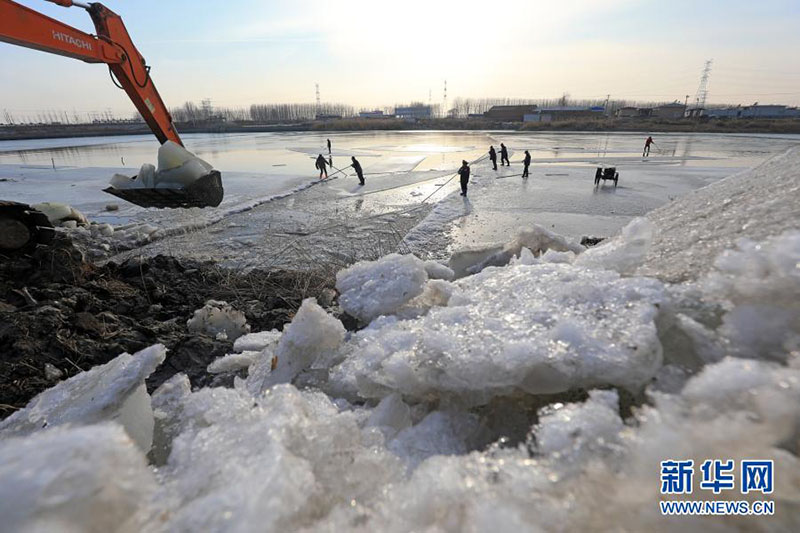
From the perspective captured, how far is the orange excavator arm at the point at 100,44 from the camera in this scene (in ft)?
16.4

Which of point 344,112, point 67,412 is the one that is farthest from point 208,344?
point 344,112

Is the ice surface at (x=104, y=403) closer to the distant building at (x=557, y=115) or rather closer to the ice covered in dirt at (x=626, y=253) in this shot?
the ice covered in dirt at (x=626, y=253)

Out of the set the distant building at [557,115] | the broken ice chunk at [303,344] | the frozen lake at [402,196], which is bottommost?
the frozen lake at [402,196]

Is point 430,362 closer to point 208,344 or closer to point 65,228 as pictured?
point 208,344

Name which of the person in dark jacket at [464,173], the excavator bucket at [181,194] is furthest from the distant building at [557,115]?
the excavator bucket at [181,194]

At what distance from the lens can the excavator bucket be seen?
20.0 ft

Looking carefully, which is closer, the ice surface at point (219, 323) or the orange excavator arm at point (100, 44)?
the ice surface at point (219, 323)

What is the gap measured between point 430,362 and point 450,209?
8.89 metres

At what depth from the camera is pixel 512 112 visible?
7300cm

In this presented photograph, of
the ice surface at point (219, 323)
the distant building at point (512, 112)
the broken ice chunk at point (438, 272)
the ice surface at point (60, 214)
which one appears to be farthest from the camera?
the distant building at point (512, 112)

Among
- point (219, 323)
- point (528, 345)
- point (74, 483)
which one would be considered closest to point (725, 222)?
point (528, 345)

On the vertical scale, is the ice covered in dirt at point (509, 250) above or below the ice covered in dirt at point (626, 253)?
below

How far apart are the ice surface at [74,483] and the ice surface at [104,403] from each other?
59 cm

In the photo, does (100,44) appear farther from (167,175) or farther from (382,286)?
(382,286)
